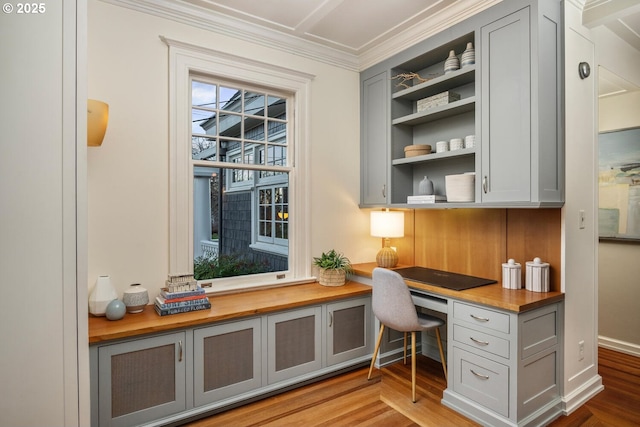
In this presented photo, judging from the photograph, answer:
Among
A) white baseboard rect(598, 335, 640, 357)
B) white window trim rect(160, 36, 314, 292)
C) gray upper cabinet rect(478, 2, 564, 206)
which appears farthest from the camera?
white baseboard rect(598, 335, 640, 357)

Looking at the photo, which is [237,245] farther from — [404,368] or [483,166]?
[483,166]

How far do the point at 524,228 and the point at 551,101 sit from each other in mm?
892

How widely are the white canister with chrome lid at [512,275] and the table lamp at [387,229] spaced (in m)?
1.01

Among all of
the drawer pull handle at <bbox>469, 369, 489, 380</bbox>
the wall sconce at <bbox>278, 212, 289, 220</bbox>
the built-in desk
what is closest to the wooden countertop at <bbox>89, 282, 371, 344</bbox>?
the wall sconce at <bbox>278, 212, 289, 220</bbox>

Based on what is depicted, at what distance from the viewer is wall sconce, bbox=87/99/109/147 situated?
6.99 feet

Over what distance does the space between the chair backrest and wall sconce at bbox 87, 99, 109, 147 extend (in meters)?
2.02

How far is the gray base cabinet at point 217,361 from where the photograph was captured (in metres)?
2.07

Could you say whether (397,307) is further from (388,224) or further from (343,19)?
(343,19)

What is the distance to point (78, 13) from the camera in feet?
4.95

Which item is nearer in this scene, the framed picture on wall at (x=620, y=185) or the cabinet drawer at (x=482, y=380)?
the cabinet drawer at (x=482, y=380)

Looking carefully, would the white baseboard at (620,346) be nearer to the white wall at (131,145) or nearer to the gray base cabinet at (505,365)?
the gray base cabinet at (505,365)

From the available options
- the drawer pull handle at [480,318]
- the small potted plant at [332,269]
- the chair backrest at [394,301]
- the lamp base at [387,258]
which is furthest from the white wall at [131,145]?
the drawer pull handle at [480,318]

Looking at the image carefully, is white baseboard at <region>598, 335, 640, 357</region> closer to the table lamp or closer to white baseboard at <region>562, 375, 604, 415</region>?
white baseboard at <region>562, 375, 604, 415</region>

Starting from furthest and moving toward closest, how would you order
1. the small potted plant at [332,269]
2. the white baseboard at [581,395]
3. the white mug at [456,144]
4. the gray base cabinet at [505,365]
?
the small potted plant at [332,269] < the white mug at [456,144] < the white baseboard at [581,395] < the gray base cabinet at [505,365]
